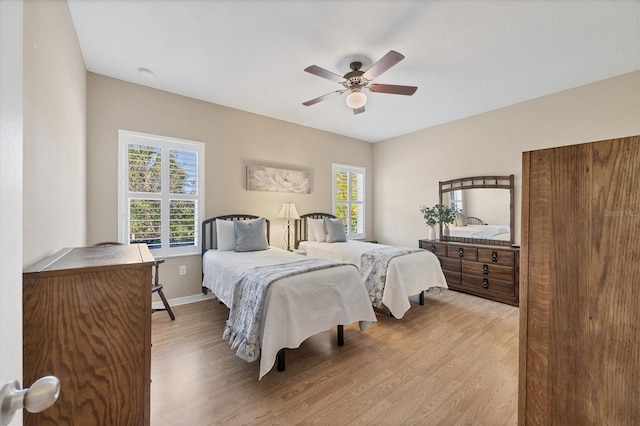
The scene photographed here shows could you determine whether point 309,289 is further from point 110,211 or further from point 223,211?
point 110,211

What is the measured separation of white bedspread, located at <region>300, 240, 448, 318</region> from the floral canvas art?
4.42 feet

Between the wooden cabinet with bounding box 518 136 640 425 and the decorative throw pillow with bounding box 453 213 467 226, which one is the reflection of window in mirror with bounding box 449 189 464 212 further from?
the wooden cabinet with bounding box 518 136 640 425

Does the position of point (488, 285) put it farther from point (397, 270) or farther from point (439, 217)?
point (397, 270)

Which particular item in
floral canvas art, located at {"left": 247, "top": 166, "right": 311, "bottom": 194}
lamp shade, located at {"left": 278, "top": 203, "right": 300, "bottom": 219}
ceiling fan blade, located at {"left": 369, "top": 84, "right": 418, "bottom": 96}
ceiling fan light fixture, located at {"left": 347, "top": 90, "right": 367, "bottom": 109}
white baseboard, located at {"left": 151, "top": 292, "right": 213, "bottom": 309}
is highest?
ceiling fan blade, located at {"left": 369, "top": 84, "right": 418, "bottom": 96}

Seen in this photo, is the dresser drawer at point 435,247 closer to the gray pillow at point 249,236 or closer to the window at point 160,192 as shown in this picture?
the gray pillow at point 249,236

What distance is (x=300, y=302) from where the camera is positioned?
2.12m

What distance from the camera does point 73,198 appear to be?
224 centimetres

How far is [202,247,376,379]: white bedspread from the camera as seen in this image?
6.46 ft

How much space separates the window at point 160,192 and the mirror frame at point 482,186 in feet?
13.2

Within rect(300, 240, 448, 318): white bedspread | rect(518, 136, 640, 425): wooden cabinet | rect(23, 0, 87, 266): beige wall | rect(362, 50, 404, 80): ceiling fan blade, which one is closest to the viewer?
rect(518, 136, 640, 425): wooden cabinet

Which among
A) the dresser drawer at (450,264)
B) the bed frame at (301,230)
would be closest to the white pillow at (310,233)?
the bed frame at (301,230)

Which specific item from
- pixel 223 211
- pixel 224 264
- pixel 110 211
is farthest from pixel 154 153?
pixel 224 264

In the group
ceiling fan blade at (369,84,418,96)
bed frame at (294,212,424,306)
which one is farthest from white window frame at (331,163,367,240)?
ceiling fan blade at (369,84,418,96)

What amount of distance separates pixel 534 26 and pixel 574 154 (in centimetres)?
207
